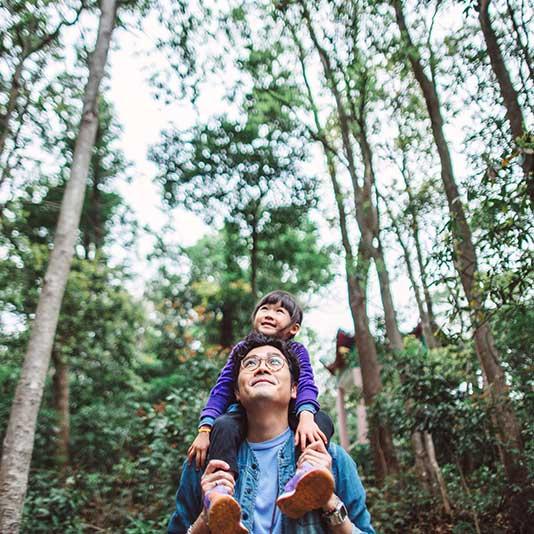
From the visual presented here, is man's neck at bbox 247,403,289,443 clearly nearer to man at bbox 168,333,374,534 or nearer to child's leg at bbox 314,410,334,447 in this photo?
man at bbox 168,333,374,534

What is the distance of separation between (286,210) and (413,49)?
724cm

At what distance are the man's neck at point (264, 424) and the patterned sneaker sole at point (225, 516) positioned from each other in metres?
0.44

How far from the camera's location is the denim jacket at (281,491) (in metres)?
1.83

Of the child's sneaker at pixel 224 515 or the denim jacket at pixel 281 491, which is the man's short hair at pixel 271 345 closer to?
the denim jacket at pixel 281 491

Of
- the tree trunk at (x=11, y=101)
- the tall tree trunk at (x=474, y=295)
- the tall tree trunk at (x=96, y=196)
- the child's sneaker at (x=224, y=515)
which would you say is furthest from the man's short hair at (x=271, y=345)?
the tall tree trunk at (x=96, y=196)

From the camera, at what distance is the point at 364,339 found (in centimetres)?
1021

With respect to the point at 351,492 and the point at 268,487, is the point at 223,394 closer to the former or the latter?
the point at 268,487

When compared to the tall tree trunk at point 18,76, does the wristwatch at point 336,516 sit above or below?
below

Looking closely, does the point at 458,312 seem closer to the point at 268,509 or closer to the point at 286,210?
the point at 268,509

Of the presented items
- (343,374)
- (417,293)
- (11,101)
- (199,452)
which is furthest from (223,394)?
(343,374)

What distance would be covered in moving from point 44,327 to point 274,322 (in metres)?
3.81

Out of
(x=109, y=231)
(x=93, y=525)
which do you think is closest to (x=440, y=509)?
(x=93, y=525)

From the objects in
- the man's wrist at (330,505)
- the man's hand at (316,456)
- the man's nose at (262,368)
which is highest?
the man's nose at (262,368)

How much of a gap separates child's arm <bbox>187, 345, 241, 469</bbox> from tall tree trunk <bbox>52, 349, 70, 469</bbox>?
10.5 metres
